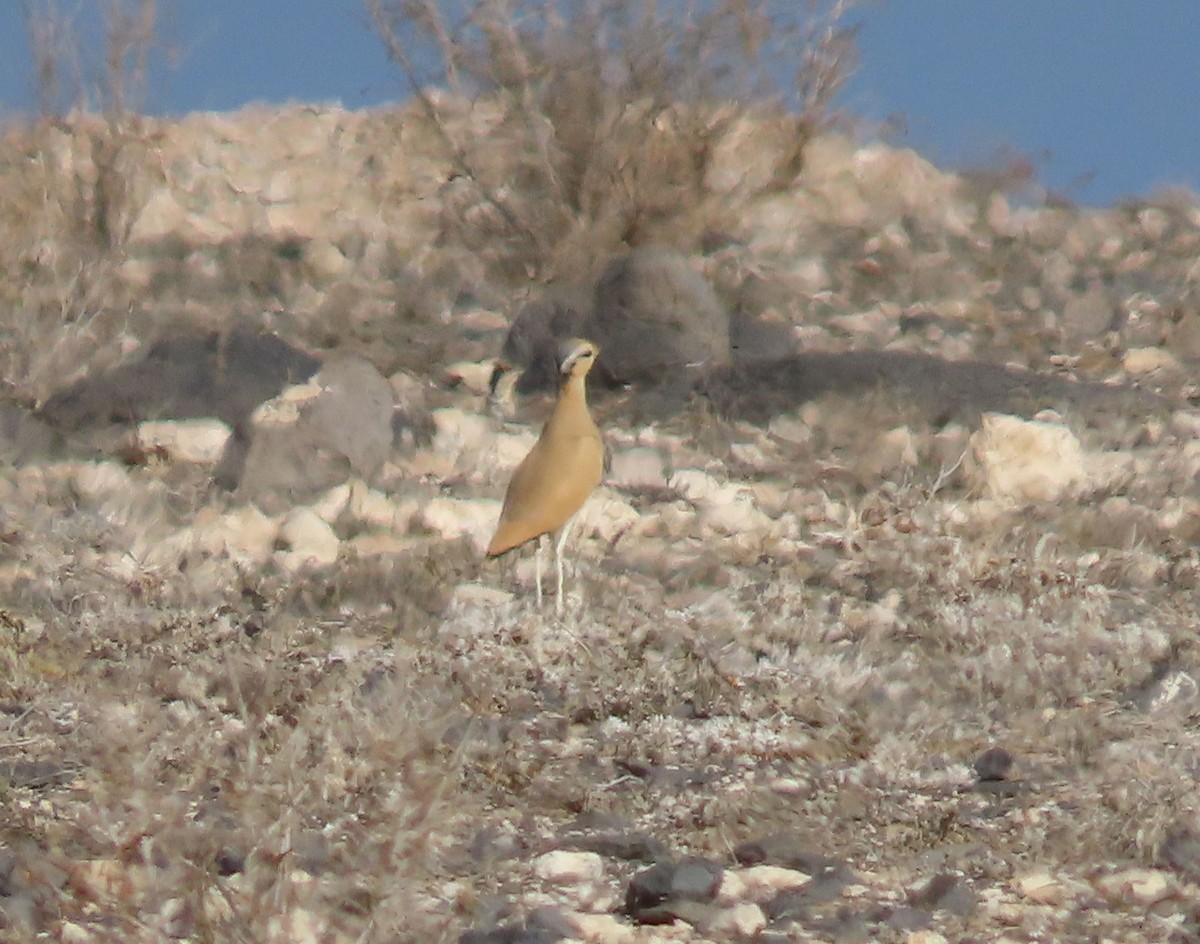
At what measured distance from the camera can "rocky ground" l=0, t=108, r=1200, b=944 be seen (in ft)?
12.1

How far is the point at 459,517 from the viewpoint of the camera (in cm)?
692

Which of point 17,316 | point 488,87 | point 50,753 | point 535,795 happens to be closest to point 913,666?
point 535,795

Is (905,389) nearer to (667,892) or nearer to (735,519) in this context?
(735,519)

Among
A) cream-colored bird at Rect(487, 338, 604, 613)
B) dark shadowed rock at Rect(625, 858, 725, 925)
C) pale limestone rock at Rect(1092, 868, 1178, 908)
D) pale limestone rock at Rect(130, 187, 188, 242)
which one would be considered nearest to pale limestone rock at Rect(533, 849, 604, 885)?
dark shadowed rock at Rect(625, 858, 725, 925)

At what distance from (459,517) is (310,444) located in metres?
0.73

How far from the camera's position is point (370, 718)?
4363 millimetres

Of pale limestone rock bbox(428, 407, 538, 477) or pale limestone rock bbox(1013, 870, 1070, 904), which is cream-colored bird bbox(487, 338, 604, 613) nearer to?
pale limestone rock bbox(428, 407, 538, 477)

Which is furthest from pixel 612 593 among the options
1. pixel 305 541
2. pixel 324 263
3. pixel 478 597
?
pixel 324 263

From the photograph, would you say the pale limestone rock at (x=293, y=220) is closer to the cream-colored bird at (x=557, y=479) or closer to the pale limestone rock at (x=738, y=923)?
the cream-colored bird at (x=557, y=479)

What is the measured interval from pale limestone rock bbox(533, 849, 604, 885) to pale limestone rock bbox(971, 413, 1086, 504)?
392cm

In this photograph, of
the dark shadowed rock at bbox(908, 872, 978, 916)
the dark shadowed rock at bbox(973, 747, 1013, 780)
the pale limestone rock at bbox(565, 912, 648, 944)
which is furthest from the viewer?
the dark shadowed rock at bbox(973, 747, 1013, 780)

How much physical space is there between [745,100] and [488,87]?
1682 mm

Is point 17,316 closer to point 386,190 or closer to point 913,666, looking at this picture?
point 386,190

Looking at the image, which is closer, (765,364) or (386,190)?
(765,364)
